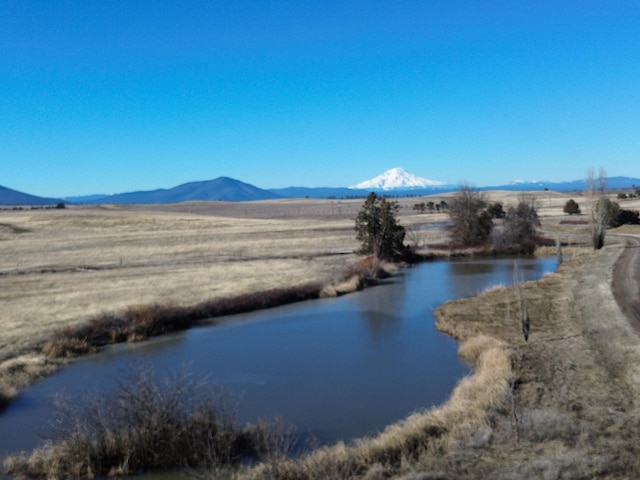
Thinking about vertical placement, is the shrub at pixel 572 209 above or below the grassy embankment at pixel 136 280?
above

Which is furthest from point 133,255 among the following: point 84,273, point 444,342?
point 444,342

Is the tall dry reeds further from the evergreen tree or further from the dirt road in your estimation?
the dirt road

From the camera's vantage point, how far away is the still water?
14.2 m

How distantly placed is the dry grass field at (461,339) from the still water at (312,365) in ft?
3.85

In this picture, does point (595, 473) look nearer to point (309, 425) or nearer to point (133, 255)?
point (309, 425)

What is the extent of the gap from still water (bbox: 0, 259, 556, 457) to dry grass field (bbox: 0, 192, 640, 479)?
3.85ft

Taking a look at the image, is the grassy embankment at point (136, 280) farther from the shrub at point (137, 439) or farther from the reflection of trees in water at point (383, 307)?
the shrub at point (137, 439)

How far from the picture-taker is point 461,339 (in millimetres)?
21125

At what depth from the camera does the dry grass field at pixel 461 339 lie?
10188 millimetres

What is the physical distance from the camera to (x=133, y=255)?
46.8 m

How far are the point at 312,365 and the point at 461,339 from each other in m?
5.91

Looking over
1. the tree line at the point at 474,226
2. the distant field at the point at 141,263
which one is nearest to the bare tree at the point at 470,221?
the tree line at the point at 474,226

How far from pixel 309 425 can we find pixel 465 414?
358 cm

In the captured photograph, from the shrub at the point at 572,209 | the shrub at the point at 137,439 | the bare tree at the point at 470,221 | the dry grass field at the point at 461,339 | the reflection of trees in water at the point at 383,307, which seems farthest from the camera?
the shrub at the point at 572,209
